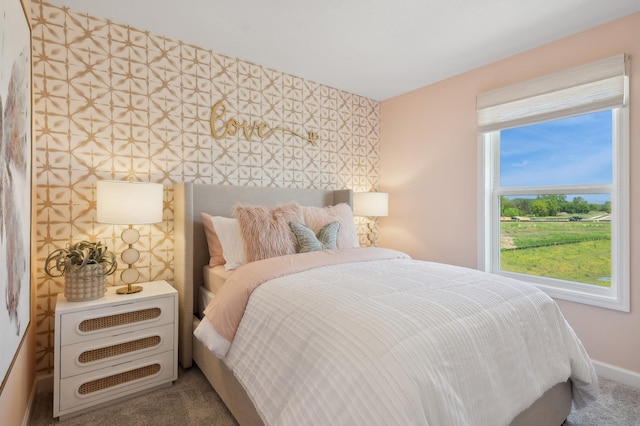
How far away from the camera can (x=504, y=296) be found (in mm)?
1419

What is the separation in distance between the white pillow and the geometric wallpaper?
1.47 ft

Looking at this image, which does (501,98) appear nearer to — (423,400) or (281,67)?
(281,67)

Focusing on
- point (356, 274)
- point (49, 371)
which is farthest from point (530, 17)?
point (49, 371)

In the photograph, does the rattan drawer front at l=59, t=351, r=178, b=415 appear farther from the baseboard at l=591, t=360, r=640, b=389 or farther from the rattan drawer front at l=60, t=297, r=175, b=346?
the baseboard at l=591, t=360, r=640, b=389

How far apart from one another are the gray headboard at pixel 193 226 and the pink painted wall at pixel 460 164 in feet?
4.72

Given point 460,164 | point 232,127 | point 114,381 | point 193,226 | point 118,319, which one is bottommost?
point 114,381

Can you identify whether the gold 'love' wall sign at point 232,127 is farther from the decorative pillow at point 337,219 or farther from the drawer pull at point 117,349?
the drawer pull at point 117,349

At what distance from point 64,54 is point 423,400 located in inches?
108

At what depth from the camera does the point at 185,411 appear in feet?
5.71

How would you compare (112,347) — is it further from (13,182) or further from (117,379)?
(13,182)

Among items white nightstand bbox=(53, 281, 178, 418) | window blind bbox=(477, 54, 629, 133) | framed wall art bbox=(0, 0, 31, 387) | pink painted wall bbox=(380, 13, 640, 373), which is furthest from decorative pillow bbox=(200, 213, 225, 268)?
window blind bbox=(477, 54, 629, 133)

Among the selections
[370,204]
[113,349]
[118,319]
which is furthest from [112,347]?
[370,204]

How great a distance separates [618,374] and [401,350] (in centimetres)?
221

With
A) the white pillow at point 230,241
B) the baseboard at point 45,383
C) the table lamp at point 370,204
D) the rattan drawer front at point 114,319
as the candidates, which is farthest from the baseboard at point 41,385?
the table lamp at point 370,204
